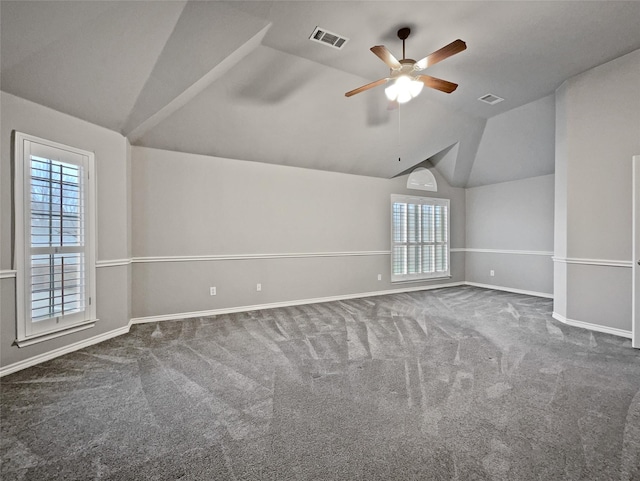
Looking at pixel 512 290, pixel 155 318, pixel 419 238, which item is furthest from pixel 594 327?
pixel 155 318

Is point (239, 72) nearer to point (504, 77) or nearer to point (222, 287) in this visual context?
point (222, 287)

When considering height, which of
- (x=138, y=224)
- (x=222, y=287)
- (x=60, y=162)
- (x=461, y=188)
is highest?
(x=461, y=188)

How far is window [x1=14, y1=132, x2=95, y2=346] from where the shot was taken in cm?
261

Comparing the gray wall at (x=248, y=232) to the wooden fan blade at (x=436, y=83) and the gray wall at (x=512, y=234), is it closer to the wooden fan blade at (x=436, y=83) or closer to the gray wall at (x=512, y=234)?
the gray wall at (x=512, y=234)

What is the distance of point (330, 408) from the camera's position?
2008 mm

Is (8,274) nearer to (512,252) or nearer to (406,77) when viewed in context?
(406,77)

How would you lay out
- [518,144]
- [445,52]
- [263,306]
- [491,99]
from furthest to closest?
[518,144], [263,306], [491,99], [445,52]

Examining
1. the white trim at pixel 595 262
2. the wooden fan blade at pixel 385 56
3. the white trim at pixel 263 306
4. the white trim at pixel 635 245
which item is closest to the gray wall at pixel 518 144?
the white trim at pixel 635 245

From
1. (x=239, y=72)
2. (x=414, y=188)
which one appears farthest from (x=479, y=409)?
(x=414, y=188)

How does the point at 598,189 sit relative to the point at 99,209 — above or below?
above

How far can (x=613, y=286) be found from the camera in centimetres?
349

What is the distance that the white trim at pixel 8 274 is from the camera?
2482 millimetres

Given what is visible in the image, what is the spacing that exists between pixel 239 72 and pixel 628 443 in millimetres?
4527

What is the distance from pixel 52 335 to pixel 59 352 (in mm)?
196
